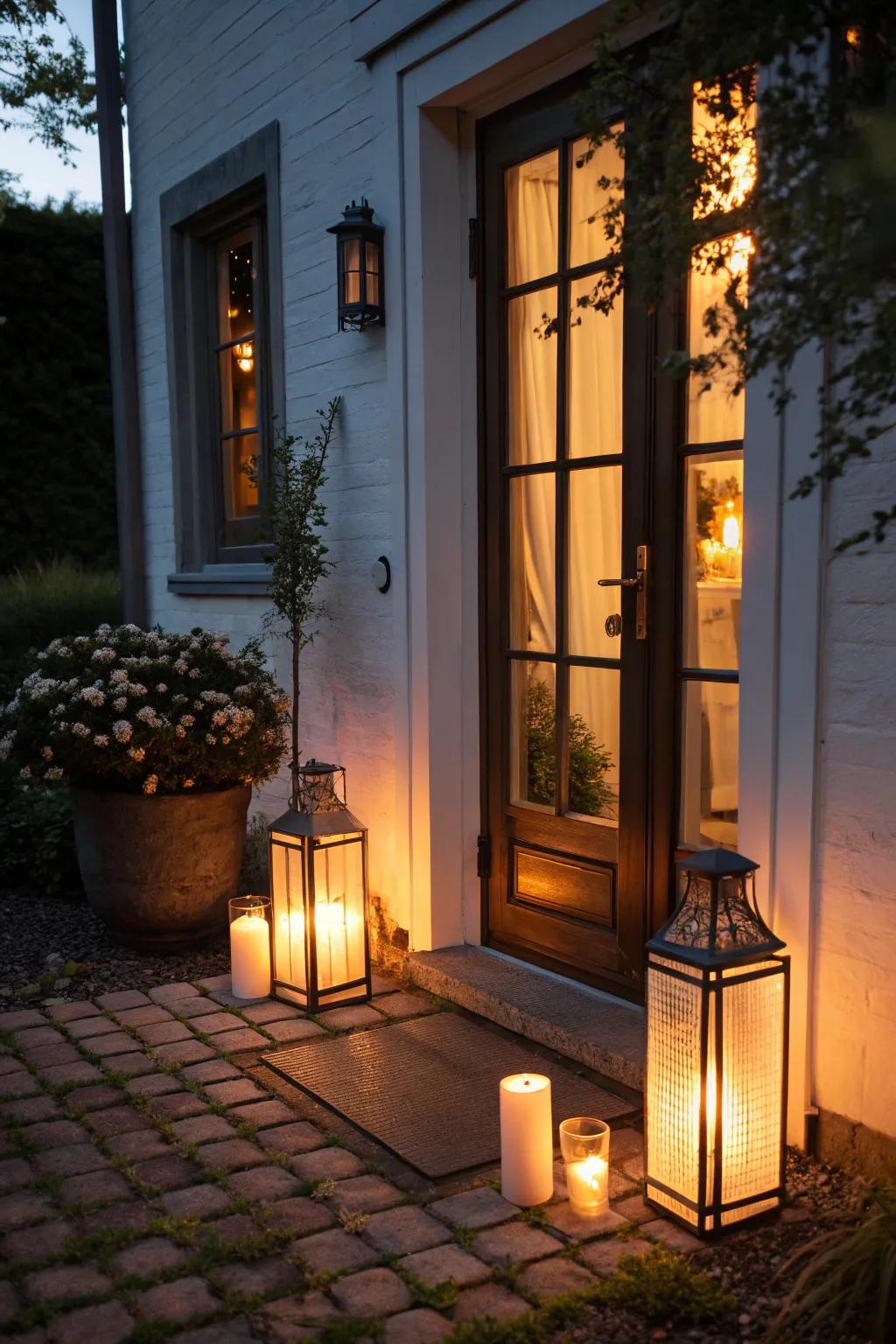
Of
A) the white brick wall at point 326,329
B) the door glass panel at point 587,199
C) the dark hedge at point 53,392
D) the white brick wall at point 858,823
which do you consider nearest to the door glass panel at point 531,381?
the door glass panel at point 587,199

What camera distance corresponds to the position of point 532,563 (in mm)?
3822

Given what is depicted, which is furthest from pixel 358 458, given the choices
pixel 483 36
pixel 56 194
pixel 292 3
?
pixel 56 194

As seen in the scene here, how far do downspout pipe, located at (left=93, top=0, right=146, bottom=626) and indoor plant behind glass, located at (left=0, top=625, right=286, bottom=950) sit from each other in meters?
1.90

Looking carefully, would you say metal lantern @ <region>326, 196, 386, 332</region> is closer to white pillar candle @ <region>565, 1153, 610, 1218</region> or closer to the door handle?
the door handle

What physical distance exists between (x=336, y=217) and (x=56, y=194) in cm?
659

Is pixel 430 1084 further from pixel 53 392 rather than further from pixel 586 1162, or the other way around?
pixel 53 392

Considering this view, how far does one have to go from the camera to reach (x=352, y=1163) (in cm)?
278

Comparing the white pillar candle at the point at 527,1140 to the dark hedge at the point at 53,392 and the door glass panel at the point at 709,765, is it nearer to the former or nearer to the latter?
the door glass panel at the point at 709,765

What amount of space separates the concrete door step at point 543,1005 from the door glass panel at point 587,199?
2.12m

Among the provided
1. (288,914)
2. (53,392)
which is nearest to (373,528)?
(288,914)

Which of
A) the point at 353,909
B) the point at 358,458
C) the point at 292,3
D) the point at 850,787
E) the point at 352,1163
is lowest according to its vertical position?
the point at 352,1163

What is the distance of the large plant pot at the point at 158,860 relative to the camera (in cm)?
424

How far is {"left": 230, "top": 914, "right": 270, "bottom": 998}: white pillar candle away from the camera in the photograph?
382 cm

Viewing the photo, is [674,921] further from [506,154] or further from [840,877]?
[506,154]
